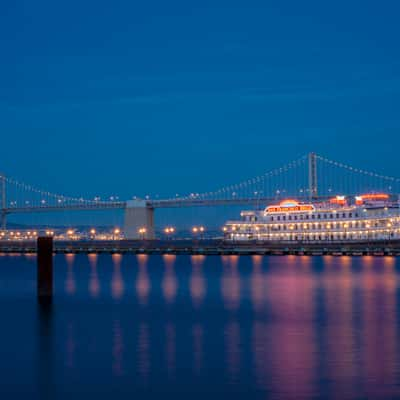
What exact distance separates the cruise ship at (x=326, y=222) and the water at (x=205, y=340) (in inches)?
1062

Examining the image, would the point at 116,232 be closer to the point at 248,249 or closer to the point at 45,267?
the point at 248,249

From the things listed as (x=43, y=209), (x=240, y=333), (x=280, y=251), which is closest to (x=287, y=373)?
(x=240, y=333)

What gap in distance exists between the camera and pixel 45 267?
65.8 feet

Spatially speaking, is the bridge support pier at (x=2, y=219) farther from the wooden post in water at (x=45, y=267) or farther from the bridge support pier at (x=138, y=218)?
the wooden post in water at (x=45, y=267)

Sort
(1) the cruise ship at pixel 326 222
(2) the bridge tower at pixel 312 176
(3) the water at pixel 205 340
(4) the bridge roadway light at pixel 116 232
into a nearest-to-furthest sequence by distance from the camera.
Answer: (3) the water at pixel 205 340
(1) the cruise ship at pixel 326 222
(2) the bridge tower at pixel 312 176
(4) the bridge roadway light at pixel 116 232

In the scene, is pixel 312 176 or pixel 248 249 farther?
pixel 312 176

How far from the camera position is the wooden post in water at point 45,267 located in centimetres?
1948

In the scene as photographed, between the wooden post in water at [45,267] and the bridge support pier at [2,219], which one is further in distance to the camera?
the bridge support pier at [2,219]

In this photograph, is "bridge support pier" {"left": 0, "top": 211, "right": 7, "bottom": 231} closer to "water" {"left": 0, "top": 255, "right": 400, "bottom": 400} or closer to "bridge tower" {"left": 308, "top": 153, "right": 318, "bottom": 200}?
"bridge tower" {"left": 308, "top": 153, "right": 318, "bottom": 200}

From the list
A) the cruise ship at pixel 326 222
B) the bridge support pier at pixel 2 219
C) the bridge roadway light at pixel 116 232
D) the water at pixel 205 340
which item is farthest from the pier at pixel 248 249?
the bridge roadway light at pixel 116 232

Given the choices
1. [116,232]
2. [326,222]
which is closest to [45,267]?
[326,222]

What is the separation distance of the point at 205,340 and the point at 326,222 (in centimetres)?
4505

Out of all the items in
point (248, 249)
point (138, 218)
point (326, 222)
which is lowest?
point (248, 249)

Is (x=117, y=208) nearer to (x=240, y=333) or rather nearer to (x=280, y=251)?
(x=280, y=251)
